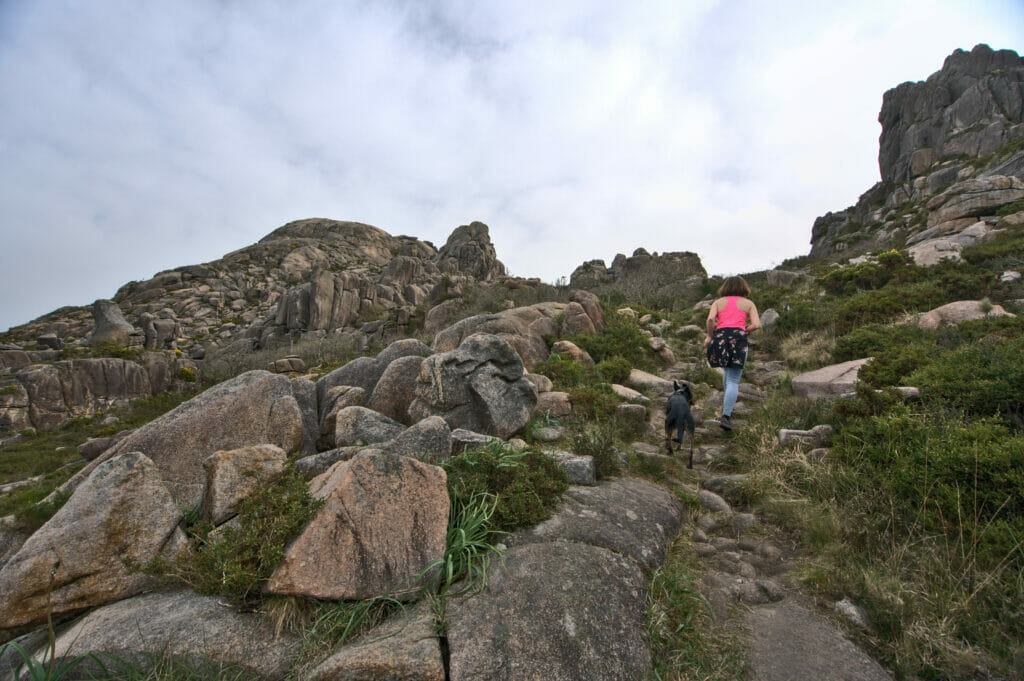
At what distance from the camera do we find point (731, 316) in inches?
285

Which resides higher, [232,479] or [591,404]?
[232,479]

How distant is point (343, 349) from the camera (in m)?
22.8

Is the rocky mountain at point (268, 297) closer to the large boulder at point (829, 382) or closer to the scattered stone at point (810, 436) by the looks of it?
the large boulder at point (829, 382)

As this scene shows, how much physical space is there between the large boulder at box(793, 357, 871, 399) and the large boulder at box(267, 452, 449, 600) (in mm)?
7182

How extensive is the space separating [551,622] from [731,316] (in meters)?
6.20

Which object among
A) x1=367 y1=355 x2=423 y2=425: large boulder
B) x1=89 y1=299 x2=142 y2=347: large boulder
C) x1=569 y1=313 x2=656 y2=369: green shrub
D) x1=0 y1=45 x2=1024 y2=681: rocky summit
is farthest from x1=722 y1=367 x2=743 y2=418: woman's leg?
x1=89 y1=299 x2=142 y2=347: large boulder

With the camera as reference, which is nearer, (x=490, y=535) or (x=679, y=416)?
(x=490, y=535)

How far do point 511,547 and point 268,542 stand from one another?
1872 millimetres

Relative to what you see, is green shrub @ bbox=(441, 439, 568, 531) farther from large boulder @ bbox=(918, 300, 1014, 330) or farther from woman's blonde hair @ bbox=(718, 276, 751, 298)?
large boulder @ bbox=(918, 300, 1014, 330)

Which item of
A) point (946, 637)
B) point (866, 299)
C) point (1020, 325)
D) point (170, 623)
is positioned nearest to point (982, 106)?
point (866, 299)

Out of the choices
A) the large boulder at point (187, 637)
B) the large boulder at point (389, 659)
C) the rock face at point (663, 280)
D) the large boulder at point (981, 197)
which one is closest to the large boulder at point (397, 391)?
the large boulder at point (187, 637)

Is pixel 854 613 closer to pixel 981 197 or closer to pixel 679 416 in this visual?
pixel 679 416

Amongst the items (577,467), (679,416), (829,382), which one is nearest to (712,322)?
(679,416)

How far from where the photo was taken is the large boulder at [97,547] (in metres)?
2.93
